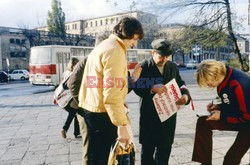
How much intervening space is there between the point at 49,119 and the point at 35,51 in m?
11.6

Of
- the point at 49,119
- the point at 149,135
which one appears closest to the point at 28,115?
the point at 49,119

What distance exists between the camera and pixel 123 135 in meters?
2.26

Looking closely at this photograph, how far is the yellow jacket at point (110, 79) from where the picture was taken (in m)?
2.13

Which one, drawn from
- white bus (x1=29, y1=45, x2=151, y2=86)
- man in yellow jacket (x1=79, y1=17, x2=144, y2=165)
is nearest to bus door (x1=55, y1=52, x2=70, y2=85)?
white bus (x1=29, y1=45, x2=151, y2=86)

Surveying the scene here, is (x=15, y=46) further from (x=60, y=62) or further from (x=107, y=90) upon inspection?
(x=107, y=90)

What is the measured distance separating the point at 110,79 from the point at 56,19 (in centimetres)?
5422

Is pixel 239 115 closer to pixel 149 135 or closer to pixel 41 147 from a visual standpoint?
pixel 149 135

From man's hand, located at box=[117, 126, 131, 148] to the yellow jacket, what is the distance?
0.19 ft

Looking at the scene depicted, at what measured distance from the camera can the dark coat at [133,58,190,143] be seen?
3004 millimetres

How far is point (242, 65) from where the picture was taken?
14.3 meters

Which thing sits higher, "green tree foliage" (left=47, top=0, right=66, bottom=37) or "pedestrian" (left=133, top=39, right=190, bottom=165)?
"green tree foliage" (left=47, top=0, right=66, bottom=37)

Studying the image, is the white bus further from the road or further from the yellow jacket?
the yellow jacket

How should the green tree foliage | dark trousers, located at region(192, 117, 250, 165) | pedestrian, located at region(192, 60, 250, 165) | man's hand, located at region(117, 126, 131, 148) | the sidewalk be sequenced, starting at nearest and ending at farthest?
1. man's hand, located at region(117, 126, 131, 148)
2. pedestrian, located at region(192, 60, 250, 165)
3. dark trousers, located at region(192, 117, 250, 165)
4. the sidewalk
5. the green tree foliage

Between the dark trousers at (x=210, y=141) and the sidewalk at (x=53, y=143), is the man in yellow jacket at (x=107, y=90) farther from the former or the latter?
the sidewalk at (x=53, y=143)
